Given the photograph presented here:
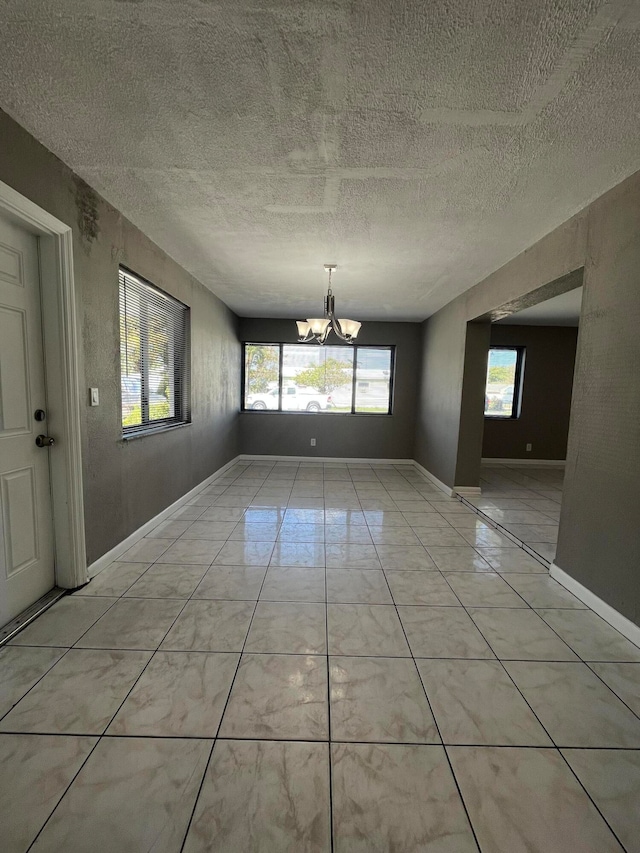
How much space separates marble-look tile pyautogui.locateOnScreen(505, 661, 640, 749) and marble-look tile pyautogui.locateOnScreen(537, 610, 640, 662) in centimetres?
15

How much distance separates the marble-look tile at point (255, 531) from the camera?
3021 millimetres

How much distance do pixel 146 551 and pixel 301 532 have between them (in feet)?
4.03

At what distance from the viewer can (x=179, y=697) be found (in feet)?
4.75

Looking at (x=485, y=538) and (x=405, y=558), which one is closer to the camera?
(x=405, y=558)

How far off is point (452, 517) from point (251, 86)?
11.7 ft

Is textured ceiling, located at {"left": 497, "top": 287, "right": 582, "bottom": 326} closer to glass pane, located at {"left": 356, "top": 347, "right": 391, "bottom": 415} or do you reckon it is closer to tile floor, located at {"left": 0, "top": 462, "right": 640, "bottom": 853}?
glass pane, located at {"left": 356, "top": 347, "right": 391, "bottom": 415}

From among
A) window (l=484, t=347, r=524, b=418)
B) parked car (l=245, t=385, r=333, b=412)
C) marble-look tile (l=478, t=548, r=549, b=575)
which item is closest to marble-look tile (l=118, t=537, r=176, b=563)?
marble-look tile (l=478, t=548, r=549, b=575)

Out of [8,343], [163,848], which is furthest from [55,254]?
Result: [163,848]

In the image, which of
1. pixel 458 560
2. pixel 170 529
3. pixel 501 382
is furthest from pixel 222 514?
pixel 501 382

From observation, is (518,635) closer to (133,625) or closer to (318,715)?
(318,715)

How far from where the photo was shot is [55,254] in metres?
1.96

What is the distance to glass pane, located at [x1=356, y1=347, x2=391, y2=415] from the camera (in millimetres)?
6234

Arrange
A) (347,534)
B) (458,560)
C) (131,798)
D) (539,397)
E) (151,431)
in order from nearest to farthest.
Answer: (131,798), (458,560), (151,431), (347,534), (539,397)

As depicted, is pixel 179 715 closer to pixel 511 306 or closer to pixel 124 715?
pixel 124 715
